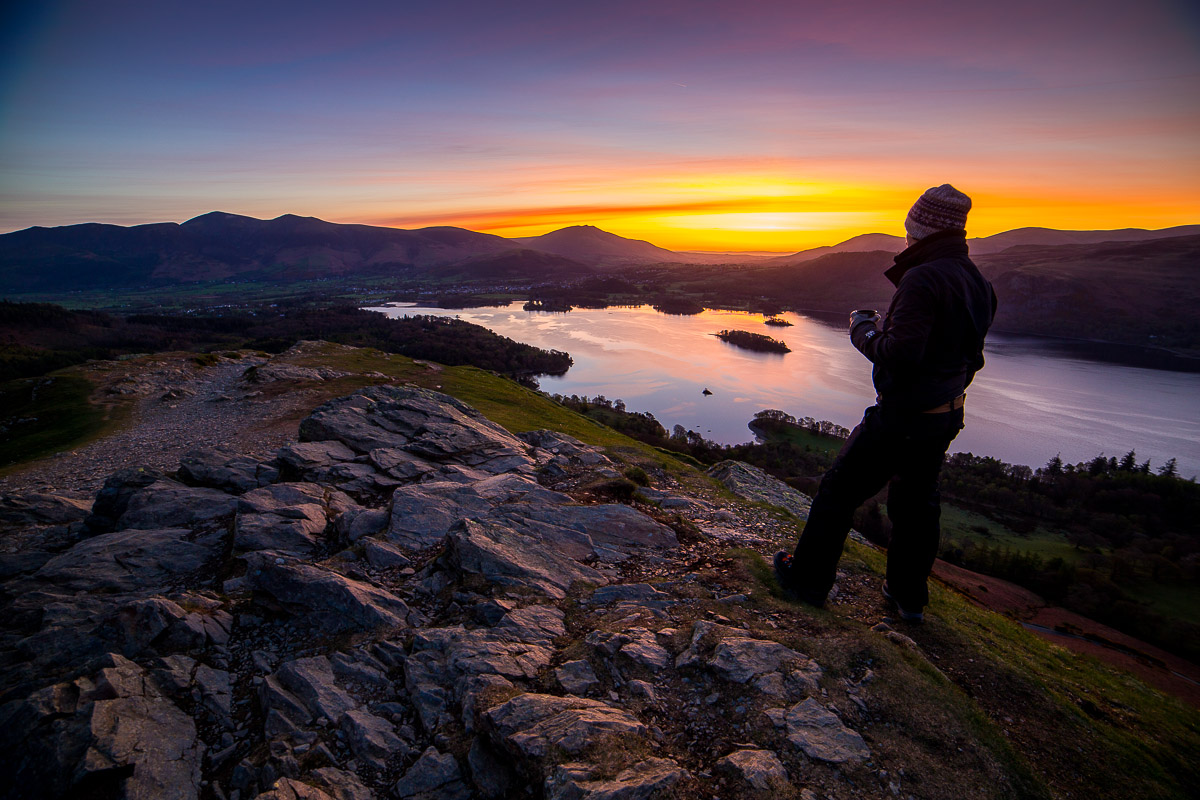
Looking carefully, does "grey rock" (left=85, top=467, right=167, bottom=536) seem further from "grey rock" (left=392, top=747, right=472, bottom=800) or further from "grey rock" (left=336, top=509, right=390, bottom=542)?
"grey rock" (left=392, top=747, right=472, bottom=800)

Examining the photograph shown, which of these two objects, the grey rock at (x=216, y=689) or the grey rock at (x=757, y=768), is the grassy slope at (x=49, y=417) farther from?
the grey rock at (x=757, y=768)

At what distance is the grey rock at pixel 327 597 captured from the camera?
613cm

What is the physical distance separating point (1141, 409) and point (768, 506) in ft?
299

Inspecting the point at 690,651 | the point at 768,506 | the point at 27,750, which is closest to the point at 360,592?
the point at 27,750

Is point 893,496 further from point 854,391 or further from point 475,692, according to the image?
point 854,391

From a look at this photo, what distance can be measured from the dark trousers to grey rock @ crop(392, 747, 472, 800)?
4390 mm

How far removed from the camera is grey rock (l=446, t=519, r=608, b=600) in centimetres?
687

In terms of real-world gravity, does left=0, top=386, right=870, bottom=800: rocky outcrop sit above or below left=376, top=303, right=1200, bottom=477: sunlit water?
above

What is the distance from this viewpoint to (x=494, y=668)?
517cm

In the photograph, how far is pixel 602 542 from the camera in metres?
8.38

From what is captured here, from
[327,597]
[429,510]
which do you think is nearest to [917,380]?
[327,597]

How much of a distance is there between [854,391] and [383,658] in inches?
3086

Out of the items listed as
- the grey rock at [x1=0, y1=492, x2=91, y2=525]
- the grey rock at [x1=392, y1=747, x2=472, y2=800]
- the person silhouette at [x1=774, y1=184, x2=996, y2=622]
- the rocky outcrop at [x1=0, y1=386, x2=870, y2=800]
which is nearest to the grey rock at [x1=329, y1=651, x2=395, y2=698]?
the rocky outcrop at [x1=0, y1=386, x2=870, y2=800]

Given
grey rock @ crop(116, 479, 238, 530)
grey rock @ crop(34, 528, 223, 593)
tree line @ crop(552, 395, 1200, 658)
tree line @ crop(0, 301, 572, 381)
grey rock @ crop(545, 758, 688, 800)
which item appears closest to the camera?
grey rock @ crop(545, 758, 688, 800)
